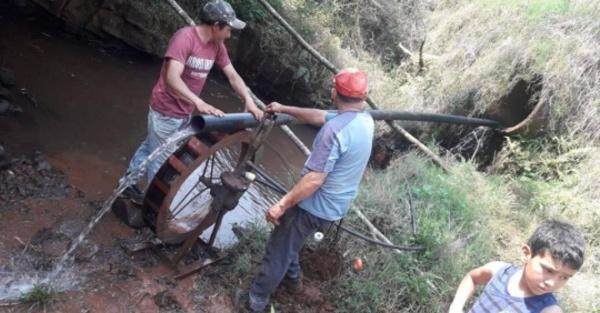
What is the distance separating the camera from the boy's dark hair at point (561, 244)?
91.2 inches

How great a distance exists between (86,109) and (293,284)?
148 inches

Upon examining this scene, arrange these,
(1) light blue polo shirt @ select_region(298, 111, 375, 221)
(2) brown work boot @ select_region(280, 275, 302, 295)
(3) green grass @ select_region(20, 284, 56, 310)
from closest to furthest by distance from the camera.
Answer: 1. (1) light blue polo shirt @ select_region(298, 111, 375, 221)
2. (3) green grass @ select_region(20, 284, 56, 310)
3. (2) brown work boot @ select_region(280, 275, 302, 295)

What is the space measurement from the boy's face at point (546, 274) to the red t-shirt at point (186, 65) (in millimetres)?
2770

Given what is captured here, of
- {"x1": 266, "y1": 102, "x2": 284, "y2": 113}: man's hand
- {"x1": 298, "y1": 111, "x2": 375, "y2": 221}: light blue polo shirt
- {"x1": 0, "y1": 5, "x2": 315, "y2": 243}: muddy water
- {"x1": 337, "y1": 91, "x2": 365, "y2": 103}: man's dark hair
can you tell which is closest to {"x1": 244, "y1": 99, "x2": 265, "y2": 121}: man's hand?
{"x1": 266, "y1": 102, "x2": 284, "y2": 113}: man's hand

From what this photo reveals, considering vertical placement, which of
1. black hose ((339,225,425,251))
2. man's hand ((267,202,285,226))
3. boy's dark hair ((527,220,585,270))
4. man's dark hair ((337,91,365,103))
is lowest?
black hose ((339,225,425,251))

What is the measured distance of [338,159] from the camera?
3195mm

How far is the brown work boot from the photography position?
4.07 meters

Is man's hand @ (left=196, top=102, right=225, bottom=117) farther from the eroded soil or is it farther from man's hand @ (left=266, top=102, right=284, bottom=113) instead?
the eroded soil

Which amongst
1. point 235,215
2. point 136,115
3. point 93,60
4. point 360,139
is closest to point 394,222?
point 235,215

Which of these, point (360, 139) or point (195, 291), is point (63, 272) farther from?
point (360, 139)

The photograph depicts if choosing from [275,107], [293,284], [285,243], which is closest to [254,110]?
[275,107]

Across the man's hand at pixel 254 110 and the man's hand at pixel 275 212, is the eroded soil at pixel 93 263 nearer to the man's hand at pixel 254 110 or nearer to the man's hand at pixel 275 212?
the man's hand at pixel 275 212

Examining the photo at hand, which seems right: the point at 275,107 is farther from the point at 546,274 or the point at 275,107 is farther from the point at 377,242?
the point at 546,274

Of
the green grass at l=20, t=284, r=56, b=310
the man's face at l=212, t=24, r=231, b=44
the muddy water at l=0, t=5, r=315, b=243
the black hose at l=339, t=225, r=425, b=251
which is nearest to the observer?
the green grass at l=20, t=284, r=56, b=310
